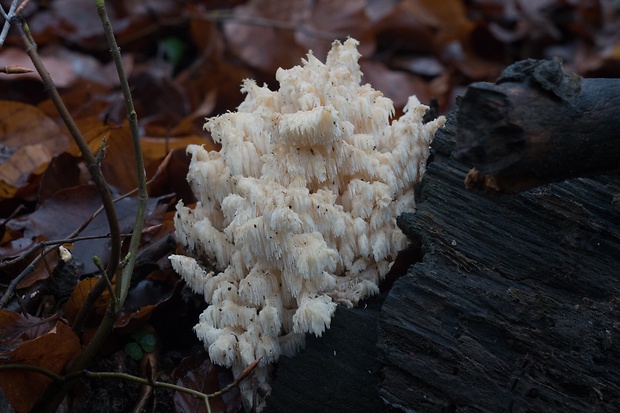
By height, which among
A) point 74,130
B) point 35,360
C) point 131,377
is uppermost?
point 74,130

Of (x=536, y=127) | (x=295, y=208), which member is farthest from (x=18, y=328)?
(x=536, y=127)

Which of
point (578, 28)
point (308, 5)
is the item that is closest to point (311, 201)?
point (308, 5)

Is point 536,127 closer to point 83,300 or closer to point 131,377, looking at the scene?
point 131,377

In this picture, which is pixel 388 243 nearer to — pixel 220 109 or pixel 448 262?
pixel 448 262

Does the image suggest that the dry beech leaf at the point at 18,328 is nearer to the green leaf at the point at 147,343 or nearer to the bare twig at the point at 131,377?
the bare twig at the point at 131,377

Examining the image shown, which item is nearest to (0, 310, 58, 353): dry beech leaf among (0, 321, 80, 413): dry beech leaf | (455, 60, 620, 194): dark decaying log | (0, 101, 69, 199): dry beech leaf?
(0, 321, 80, 413): dry beech leaf

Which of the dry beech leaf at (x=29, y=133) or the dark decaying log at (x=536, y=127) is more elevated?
the dark decaying log at (x=536, y=127)

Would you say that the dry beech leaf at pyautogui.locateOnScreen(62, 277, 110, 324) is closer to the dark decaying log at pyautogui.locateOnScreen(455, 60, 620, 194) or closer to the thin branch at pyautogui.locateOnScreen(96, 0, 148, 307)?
the thin branch at pyautogui.locateOnScreen(96, 0, 148, 307)

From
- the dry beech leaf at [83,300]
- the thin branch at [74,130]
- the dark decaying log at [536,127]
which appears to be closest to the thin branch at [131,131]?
the thin branch at [74,130]
